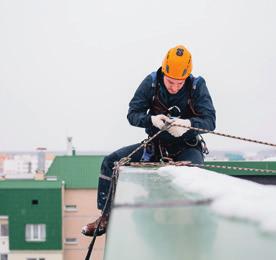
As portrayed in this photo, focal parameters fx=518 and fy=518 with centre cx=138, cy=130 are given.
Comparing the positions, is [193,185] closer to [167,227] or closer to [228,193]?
→ [228,193]

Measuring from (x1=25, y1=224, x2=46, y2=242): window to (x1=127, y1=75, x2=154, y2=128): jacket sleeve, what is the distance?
13929mm

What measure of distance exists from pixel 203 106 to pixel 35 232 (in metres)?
14.5

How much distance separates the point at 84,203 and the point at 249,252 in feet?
62.0

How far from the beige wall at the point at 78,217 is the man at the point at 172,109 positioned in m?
15.0

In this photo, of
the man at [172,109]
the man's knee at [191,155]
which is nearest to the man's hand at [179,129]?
the man at [172,109]

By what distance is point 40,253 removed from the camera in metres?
18.1

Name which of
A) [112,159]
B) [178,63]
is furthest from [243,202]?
[112,159]

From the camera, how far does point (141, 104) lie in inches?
174

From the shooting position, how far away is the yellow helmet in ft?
13.6

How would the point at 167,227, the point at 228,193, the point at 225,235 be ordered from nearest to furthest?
1. the point at 225,235
2. the point at 167,227
3. the point at 228,193

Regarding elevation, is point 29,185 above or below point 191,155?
below

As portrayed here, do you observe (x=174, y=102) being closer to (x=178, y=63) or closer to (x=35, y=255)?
(x=178, y=63)

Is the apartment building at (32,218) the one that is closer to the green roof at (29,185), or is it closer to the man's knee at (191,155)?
the green roof at (29,185)

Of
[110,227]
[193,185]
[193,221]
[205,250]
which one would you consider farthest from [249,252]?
[193,185]
